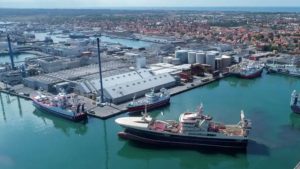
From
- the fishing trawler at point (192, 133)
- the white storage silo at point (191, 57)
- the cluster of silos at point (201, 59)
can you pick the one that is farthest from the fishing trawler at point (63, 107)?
the white storage silo at point (191, 57)

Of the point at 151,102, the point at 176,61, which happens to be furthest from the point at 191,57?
the point at 151,102

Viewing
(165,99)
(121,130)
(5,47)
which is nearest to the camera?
(121,130)

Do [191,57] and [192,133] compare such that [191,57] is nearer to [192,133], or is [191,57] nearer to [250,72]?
[250,72]

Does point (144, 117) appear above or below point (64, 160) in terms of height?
above

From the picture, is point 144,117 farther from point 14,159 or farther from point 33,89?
point 33,89

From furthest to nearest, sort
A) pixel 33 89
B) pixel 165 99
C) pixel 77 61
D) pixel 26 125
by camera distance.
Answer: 1. pixel 77 61
2. pixel 33 89
3. pixel 165 99
4. pixel 26 125

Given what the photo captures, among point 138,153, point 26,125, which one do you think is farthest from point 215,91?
point 26,125
